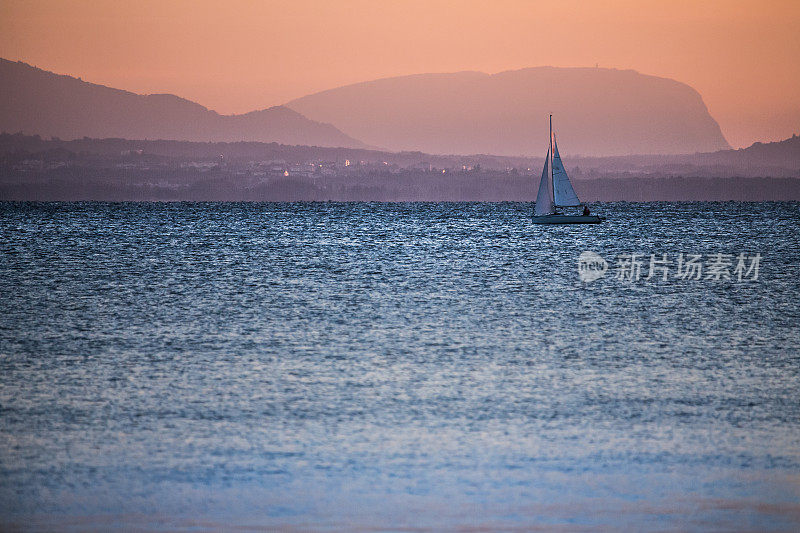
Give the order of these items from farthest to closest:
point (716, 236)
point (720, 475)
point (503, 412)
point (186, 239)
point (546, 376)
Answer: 1. point (716, 236)
2. point (186, 239)
3. point (546, 376)
4. point (503, 412)
5. point (720, 475)

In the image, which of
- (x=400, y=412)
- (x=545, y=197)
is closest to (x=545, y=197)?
(x=545, y=197)

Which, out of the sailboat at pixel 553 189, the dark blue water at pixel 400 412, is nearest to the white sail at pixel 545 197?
the sailboat at pixel 553 189

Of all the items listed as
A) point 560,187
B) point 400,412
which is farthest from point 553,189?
point 400,412

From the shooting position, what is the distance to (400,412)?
20.0 meters

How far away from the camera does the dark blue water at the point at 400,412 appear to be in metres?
13.2

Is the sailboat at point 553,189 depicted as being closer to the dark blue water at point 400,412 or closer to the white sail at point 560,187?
the white sail at point 560,187

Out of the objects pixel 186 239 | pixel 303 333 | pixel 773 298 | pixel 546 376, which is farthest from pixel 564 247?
pixel 546 376

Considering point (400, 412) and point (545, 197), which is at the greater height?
point (545, 197)

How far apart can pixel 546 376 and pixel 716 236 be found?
120025mm

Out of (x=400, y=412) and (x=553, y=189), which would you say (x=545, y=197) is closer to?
(x=553, y=189)

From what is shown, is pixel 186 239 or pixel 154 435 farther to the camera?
pixel 186 239

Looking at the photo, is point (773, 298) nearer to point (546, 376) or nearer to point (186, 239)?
point (546, 376)

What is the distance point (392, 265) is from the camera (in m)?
78.2

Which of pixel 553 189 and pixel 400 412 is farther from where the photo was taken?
Answer: pixel 553 189
